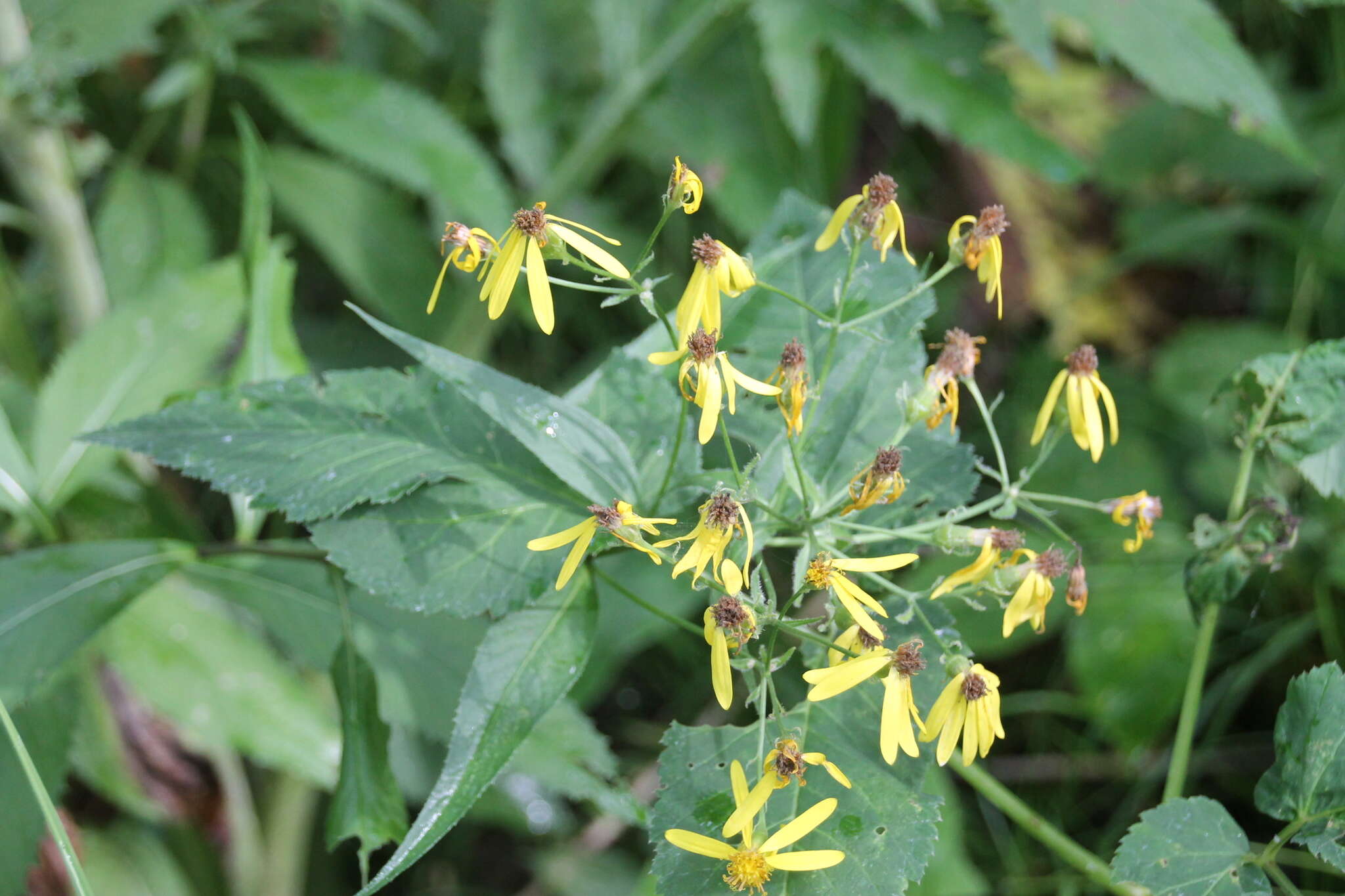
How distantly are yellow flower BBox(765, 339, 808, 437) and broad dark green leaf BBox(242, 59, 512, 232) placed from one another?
1.10m

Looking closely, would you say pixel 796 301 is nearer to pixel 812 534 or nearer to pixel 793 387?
pixel 793 387

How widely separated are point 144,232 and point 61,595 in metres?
0.98

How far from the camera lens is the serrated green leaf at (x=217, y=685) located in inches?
57.5

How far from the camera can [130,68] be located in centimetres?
217

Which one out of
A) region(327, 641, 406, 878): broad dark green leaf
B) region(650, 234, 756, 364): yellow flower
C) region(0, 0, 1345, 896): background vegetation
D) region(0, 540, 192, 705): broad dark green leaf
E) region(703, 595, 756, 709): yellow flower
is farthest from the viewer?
region(0, 0, 1345, 896): background vegetation

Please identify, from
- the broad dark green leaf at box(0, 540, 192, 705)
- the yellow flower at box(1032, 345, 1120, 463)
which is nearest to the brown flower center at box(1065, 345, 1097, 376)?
the yellow flower at box(1032, 345, 1120, 463)

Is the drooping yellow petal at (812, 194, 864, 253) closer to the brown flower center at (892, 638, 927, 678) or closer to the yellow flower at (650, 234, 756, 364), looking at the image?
the yellow flower at (650, 234, 756, 364)

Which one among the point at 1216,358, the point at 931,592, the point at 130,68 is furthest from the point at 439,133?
the point at 1216,358

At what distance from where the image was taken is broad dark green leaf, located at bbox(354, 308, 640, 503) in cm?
84

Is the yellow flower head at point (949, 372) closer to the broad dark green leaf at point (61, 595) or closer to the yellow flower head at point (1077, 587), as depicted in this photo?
the yellow flower head at point (1077, 587)

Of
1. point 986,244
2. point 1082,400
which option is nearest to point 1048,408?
point 1082,400

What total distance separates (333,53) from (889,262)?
1.72 metres

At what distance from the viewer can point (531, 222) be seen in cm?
78

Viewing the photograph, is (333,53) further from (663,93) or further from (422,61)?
(663,93)
